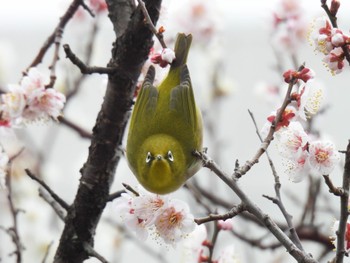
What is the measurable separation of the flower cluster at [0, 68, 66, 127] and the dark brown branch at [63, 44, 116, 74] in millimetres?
398

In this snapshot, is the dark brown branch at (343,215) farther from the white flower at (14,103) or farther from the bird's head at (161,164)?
the white flower at (14,103)

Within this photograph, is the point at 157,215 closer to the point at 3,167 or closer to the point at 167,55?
the point at 167,55

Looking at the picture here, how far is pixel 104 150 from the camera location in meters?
1.89

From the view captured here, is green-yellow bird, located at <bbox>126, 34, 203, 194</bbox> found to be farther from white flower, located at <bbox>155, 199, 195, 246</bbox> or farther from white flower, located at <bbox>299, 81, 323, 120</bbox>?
white flower, located at <bbox>299, 81, 323, 120</bbox>

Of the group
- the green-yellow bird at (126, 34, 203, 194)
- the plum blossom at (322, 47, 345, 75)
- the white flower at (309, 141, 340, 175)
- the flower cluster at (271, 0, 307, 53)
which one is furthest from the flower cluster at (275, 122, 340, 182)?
the flower cluster at (271, 0, 307, 53)

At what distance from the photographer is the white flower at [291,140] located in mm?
1647

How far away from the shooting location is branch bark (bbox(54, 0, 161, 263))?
1846mm

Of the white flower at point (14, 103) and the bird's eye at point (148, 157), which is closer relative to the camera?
the bird's eye at point (148, 157)

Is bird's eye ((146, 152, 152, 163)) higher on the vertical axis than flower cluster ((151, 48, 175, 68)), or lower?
lower

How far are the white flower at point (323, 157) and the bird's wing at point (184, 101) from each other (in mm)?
344

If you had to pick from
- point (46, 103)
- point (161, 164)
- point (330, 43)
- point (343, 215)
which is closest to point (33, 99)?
point (46, 103)

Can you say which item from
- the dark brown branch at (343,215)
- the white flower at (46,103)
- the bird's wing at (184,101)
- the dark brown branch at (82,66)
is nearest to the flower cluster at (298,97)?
the bird's wing at (184,101)

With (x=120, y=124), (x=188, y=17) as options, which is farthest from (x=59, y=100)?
(x=188, y=17)

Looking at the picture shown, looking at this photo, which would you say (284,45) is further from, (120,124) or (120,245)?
(120,124)
